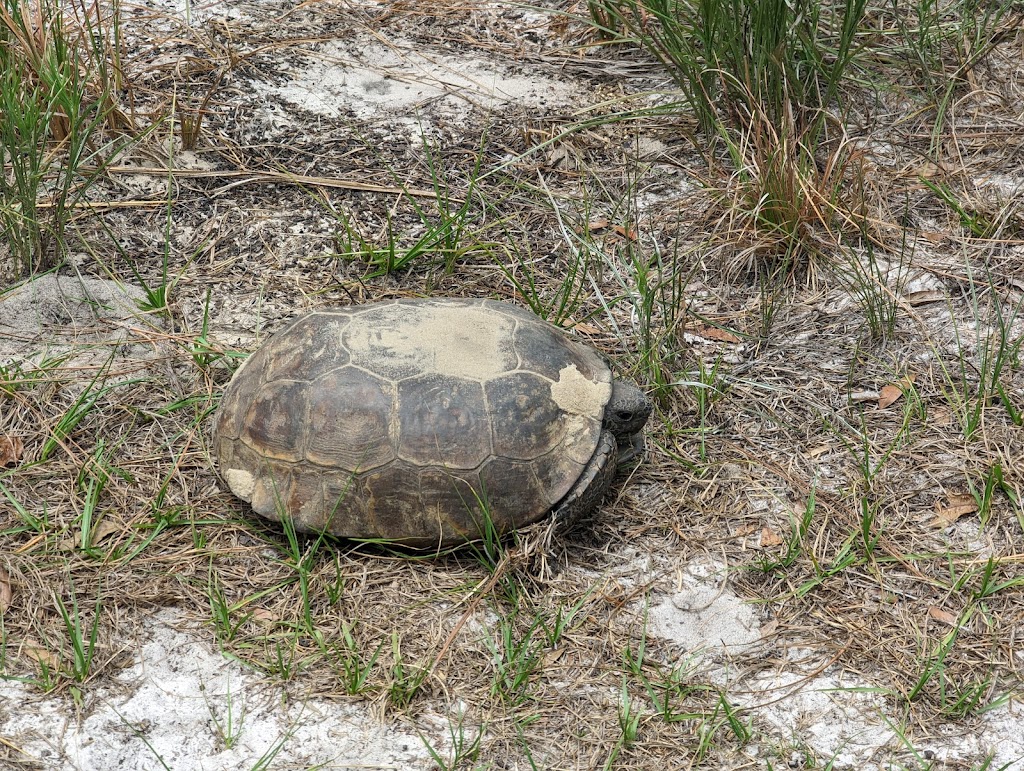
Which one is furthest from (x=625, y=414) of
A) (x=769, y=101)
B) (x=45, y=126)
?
(x=45, y=126)

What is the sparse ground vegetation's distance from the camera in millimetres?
2605

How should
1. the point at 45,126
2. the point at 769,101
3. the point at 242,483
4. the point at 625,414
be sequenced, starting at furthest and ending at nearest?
the point at 769,101 → the point at 45,126 → the point at 625,414 → the point at 242,483

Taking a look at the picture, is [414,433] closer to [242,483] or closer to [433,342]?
[433,342]

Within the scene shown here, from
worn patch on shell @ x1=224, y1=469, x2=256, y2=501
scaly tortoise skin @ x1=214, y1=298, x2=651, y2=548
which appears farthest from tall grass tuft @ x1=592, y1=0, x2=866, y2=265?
worn patch on shell @ x1=224, y1=469, x2=256, y2=501

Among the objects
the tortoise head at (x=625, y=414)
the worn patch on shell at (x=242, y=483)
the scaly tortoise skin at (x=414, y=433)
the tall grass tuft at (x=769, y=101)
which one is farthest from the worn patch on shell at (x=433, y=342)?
the tall grass tuft at (x=769, y=101)

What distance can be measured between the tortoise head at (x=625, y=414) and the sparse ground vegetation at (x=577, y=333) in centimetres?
9

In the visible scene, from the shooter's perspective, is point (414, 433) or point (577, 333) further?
point (577, 333)

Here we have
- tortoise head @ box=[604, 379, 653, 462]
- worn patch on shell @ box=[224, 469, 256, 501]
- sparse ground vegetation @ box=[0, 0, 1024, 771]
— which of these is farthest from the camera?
tortoise head @ box=[604, 379, 653, 462]

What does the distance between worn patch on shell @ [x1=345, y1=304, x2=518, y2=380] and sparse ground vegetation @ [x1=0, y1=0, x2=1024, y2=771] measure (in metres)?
0.52

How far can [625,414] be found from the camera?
3.11 meters

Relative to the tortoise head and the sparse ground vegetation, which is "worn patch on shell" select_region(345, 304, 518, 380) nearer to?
the tortoise head

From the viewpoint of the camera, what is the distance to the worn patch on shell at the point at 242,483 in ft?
9.64

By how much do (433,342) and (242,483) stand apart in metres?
0.68

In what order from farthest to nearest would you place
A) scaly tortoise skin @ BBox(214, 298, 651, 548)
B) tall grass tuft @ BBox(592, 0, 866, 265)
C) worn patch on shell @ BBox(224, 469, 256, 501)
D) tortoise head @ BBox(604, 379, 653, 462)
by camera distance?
1. tall grass tuft @ BBox(592, 0, 866, 265)
2. tortoise head @ BBox(604, 379, 653, 462)
3. worn patch on shell @ BBox(224, 469, 256, 501)
4. scaly tortoise skin @ BBox(214, 298, 651, 548)
